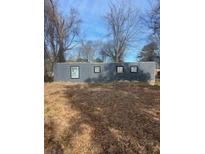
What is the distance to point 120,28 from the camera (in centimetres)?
172

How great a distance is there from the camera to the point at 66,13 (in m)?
1.79

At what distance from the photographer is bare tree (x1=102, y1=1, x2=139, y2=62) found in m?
1.72

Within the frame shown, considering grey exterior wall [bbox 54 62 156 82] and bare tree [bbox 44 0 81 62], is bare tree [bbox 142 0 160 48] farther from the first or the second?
bare tree [bbox 44 0 81 62]

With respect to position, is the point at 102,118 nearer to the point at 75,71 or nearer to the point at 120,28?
the point at 75,71

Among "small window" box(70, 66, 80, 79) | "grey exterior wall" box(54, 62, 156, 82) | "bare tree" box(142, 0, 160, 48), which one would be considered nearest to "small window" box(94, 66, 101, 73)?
"grey exterior wall" box(54, 62, 156, 82)

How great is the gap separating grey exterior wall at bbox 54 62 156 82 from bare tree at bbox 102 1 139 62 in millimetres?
76

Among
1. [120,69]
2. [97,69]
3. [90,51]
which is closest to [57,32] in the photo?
[90,51]

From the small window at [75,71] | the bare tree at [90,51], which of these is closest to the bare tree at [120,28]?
the bare tree at [90,51]

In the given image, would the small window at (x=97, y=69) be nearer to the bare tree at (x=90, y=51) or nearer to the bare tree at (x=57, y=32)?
the bare tree at (x=90, y=51)

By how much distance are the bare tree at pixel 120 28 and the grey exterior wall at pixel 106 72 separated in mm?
76

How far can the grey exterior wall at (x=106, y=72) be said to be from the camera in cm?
171

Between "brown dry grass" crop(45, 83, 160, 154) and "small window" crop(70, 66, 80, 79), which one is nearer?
"brown dry grass" crop(45, 83, 160, 154)
